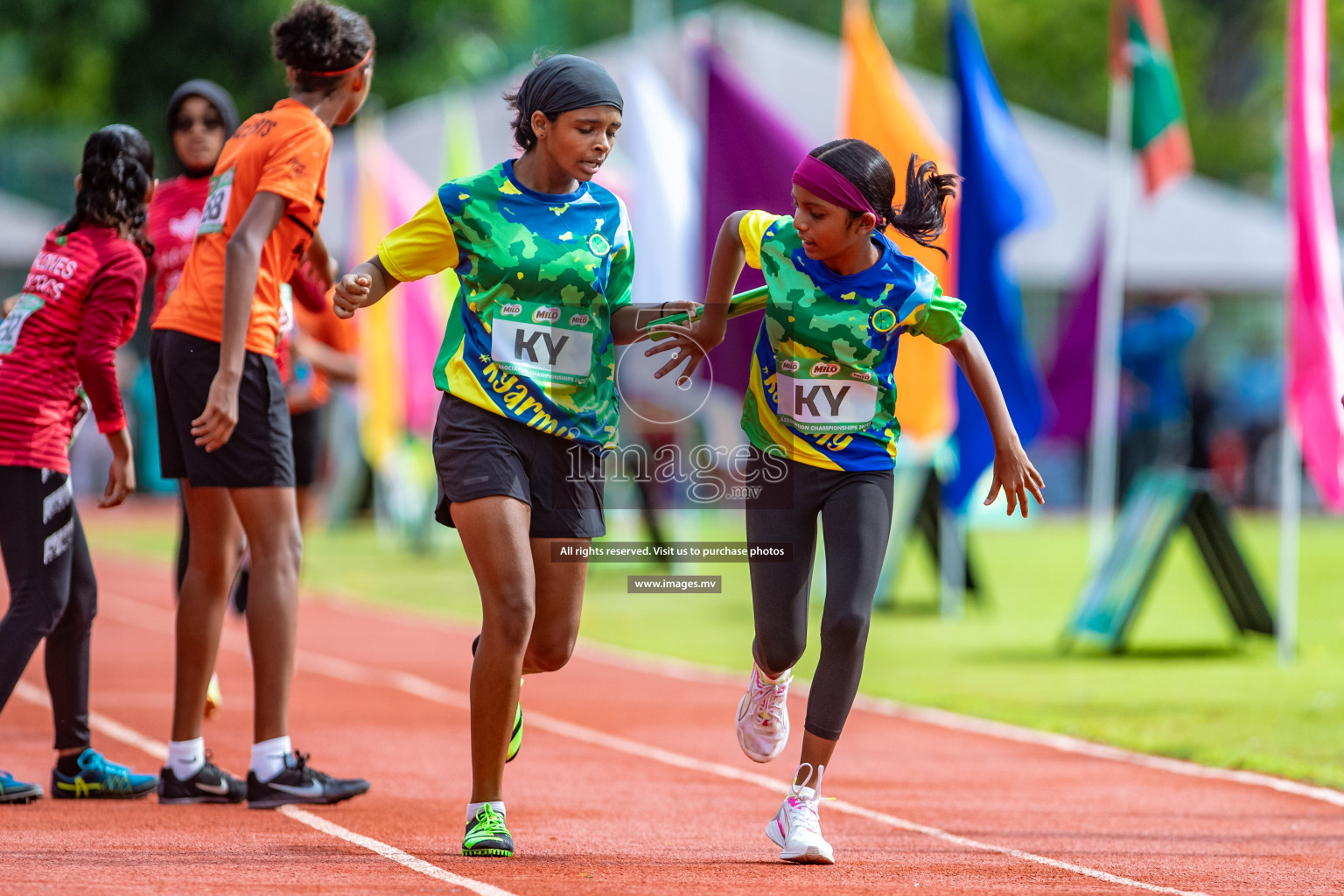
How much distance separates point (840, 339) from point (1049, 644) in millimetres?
7446

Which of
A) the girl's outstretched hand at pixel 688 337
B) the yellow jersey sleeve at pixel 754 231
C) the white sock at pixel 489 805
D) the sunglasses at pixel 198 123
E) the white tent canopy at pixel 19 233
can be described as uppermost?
the white tent canopy at pixel 19 233

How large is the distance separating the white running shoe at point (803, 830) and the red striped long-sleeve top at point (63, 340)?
2517 mm

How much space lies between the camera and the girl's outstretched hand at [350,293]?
4594 mm

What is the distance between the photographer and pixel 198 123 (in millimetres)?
6238

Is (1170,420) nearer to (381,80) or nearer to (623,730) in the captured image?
(623,730)

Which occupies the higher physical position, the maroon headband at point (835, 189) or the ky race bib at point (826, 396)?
the maroon headband at point (835, 189)

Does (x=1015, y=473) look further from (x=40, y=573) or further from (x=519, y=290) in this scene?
(x=40, y=573)

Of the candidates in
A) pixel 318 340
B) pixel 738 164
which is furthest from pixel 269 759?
pixel 738 164

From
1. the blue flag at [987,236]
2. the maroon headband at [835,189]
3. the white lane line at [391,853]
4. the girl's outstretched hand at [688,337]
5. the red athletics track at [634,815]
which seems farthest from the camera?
the blue flag at [987,236]

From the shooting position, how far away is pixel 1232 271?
1183 inches

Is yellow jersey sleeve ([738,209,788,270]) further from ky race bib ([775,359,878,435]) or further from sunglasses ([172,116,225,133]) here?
sunglasses ([172,116,225,133])

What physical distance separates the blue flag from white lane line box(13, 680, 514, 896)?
21.7 ft

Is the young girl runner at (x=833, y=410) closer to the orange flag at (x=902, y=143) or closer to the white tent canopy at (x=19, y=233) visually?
the orange flag at (x=902, y=143)

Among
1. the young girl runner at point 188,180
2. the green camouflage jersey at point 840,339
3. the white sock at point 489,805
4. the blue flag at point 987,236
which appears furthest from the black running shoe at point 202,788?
the blue flag at point 987,236
